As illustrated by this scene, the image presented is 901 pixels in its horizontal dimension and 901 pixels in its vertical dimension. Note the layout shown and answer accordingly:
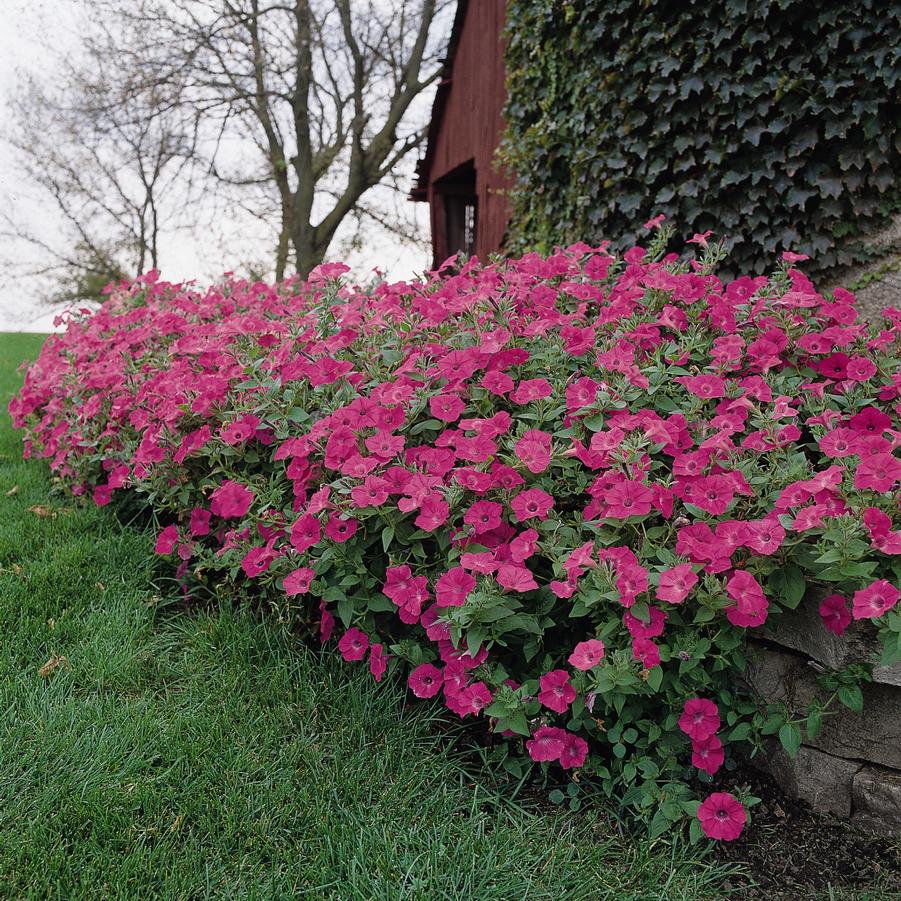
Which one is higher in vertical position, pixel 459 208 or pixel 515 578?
pixel 459 208

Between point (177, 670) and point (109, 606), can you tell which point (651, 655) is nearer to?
point (177, 670)

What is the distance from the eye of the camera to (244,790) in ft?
6.70

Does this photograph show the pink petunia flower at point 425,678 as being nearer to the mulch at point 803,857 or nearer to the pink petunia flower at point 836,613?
the mulch at point 803,857

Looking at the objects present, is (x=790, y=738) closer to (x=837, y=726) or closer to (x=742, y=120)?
(x=837, y=726)

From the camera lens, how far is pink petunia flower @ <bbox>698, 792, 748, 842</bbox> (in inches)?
75.3

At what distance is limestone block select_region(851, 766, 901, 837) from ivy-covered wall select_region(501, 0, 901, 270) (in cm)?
329

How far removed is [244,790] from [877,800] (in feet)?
5.33

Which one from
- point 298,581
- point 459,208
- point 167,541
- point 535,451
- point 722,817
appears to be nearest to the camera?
point 722,817

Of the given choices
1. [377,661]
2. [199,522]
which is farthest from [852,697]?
[199,522]

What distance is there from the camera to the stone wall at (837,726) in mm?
2017

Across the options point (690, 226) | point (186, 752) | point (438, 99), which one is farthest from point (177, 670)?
point (438, 99)

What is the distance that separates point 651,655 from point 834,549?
498 mm

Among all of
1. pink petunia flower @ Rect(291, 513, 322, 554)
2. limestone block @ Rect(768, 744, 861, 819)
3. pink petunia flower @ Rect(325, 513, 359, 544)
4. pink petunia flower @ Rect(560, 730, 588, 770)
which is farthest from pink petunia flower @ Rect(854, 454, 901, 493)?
pink petunia flower @ Rect(291, 513, 322, 554)

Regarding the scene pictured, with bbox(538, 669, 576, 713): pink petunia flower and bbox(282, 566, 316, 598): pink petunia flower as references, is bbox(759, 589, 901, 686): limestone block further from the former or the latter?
bbox(282, 566, 316, 598): pink petunia flower
